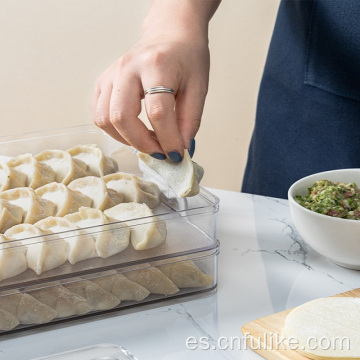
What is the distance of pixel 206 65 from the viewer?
1.21 meters

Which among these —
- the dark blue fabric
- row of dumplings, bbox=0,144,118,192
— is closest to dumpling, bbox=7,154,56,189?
row of dumplings, bbox=0,144,118,192

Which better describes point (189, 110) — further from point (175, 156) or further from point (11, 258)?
point (11, 258)

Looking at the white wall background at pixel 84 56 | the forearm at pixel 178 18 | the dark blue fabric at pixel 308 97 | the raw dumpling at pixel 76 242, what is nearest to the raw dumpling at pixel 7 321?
the raw dumpling at pixel 76 242

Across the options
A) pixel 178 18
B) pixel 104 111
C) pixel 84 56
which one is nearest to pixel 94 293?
pixel 104 111

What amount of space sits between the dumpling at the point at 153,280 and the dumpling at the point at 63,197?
0.54ft

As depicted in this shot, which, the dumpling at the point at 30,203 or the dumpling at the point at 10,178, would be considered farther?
the dumpling at the point at 10,178

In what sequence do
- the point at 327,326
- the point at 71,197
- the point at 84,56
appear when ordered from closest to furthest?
the point at 327,326, the point at 71,197, the point at 84,56

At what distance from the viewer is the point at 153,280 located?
100cm

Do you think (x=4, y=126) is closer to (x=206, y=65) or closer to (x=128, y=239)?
(x=206, y=65)

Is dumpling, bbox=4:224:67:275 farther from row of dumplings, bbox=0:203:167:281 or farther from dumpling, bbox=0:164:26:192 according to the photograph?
dumpling, bbox=0:164:26:192

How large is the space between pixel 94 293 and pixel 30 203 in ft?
0.64

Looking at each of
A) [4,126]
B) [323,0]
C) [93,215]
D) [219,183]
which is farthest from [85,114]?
[93,215]

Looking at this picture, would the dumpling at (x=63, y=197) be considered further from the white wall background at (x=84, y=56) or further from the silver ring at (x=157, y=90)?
the white wall background at (x=84, y=56)

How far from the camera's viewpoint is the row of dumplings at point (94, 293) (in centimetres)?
92
